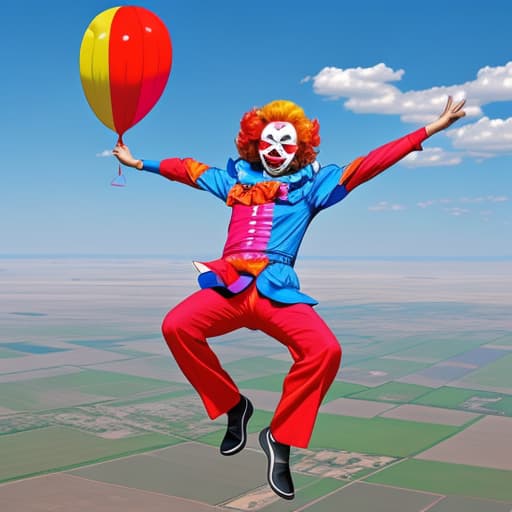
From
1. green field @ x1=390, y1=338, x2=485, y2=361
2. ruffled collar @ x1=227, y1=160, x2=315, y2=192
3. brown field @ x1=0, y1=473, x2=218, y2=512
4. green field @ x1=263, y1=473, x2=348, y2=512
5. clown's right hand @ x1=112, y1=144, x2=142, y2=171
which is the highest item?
clown's right hand @ x1=112, y1=144, x2=142, y2=171


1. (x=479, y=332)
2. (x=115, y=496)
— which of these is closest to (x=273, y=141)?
(x=115, y=496)

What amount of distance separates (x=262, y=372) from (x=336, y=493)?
24.9 meters

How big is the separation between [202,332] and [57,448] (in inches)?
1146

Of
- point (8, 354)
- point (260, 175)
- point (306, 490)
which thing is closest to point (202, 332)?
point (260, 175)

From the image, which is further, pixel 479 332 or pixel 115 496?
pixel 479 332

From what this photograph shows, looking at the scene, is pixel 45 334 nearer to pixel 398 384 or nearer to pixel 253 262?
pixel 398 384

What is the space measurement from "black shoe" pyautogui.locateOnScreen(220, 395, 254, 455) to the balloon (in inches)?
113

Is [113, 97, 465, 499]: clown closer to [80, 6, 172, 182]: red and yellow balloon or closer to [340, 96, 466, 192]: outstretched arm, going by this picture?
[340, 96, 466, 192]: outstretched arm

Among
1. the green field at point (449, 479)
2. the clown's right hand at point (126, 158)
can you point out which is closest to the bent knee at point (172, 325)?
the clown's right hand at point (126, 158)

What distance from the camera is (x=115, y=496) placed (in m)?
27.4

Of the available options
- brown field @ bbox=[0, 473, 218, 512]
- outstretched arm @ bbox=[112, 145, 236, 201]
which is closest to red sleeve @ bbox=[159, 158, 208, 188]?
outstretched arm @ bbox=[112, 145, 236, 201]

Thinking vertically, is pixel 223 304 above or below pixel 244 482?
above

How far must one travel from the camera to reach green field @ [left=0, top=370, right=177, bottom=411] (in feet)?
142

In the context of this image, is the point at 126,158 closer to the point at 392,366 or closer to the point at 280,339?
the point at 280,339
